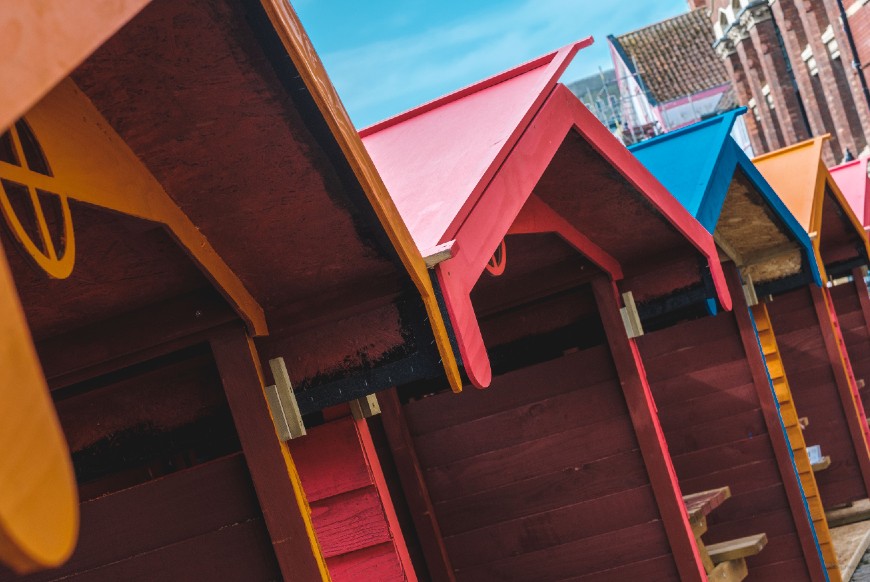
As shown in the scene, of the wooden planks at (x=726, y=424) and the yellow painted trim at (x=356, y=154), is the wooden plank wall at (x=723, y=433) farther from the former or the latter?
the yellow painted trim at (x=356, y=154)

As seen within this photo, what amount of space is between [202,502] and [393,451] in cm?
330

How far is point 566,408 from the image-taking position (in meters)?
6.55

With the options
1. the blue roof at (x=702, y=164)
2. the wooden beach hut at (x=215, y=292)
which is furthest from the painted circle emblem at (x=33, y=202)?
the blue roof at (x=702, y=164)

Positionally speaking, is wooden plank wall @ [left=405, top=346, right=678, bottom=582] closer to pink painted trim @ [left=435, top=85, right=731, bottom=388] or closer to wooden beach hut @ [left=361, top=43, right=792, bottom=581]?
wooden beach hut @ [left=361, top=43, right=792, bottom=581]

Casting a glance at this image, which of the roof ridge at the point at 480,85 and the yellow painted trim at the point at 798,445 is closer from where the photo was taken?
the roof ridge at the point at 480,85

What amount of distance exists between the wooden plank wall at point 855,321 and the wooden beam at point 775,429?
6.34 meters

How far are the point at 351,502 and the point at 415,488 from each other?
105 inches

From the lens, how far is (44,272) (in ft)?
7.66

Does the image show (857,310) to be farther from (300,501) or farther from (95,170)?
(95,170)

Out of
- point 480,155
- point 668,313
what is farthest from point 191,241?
point 668,313

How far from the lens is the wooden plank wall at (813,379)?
40.2 ft

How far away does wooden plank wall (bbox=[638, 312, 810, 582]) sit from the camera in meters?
9.18

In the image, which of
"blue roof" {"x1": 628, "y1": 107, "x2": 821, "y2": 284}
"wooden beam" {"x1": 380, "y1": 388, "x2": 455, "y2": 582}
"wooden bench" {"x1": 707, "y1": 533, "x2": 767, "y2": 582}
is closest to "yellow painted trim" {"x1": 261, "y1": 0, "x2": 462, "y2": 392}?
"wooden beam" {"x1": 380, "y1": 388, "x2": 455, "y2": 582}

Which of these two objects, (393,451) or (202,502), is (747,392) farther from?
(202,502)
